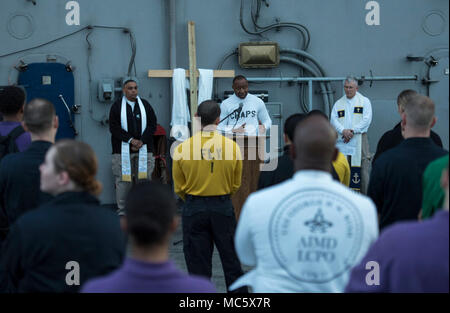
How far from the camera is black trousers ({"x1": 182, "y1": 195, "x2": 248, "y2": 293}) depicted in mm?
5547

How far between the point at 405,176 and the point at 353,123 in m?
5.86

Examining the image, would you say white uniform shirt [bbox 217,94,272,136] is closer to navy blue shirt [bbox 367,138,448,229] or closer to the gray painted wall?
the gray painted wall

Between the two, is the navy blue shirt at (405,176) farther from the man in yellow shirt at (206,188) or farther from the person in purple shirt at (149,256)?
the person in purple shirt at (149,256)

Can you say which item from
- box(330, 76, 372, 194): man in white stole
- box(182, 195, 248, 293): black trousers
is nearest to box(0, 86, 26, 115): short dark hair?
box(182, 195, 248, 293): black trousers

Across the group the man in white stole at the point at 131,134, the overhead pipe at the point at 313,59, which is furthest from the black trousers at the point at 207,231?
the overhead pipe at the point at 313,59

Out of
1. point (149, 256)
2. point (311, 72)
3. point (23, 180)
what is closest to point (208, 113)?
point (23, 180)

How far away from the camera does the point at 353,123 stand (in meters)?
9.99

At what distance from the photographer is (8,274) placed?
3143 millimetres

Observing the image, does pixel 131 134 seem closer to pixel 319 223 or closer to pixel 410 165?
pixel 410 165

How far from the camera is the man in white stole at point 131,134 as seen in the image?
347 inches

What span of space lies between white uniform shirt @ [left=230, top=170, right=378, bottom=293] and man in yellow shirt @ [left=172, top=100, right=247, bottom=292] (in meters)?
2.58

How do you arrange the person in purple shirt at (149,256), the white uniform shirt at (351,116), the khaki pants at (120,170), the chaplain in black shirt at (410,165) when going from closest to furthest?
the person in purple shirt at (149,256) → the chaplain in black shirt at (410,165) → the khaki pants at (120,170) → the white uniform shirt at (351,116)

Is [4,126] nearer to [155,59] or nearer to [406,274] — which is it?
[406,274]
